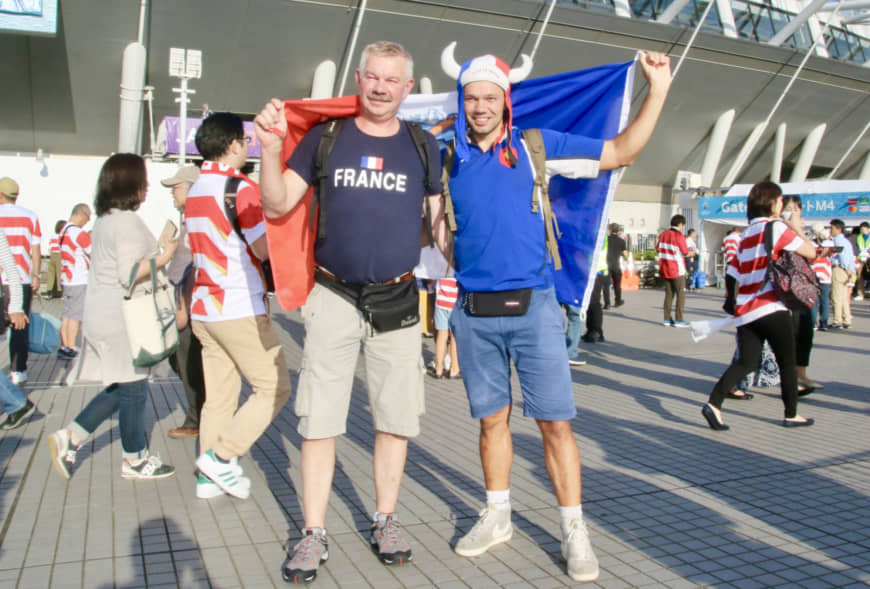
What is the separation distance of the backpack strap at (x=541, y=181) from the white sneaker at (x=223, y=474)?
2.04m

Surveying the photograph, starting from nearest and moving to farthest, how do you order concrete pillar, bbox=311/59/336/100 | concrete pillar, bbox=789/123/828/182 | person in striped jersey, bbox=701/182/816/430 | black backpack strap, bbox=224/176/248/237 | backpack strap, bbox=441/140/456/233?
backpack strap, bbox=441/140/456/233
black backpack strap, bbox=224/176/248/237
person in striped jersey, bbox=701/182/816/430
concrete pillar, bbox=311/59/336/100
concrete pillar, bbox=789/123/828/182

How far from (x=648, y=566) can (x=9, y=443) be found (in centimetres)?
422

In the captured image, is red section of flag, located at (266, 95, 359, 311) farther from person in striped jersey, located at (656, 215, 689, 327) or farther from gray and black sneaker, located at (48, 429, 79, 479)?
person in striped jersey, located at (656, 215, 689, 327)

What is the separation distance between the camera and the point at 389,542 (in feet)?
11.0

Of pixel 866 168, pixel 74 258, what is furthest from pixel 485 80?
pixel 866 168

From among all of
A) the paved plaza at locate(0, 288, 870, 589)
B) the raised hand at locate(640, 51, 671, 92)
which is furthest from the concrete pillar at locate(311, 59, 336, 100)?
the raised hand at locate(640, 51, 671, 92)

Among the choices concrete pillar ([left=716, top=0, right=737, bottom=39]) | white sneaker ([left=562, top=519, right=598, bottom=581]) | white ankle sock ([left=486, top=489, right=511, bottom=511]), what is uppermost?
concrete pillar ([left=716, top=0, right=737, bottom=39])

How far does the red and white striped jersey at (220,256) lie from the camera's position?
4.02 metres

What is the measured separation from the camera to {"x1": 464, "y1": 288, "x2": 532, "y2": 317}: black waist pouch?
3.31 metres

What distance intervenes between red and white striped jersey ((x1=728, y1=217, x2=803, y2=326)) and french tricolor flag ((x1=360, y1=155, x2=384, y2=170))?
3.98 m

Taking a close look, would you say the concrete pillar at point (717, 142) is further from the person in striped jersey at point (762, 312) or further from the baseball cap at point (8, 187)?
the baseball cap at point (8, 187)

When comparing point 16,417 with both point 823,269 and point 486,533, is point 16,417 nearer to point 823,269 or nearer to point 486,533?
point 486,533

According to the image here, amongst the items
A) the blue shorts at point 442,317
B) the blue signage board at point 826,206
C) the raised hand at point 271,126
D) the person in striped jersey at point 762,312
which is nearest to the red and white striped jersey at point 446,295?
the blue shorts at point 442,317

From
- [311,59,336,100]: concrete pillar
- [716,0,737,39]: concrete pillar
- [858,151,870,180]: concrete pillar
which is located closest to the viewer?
[311,59,336,100]: concrete pillar
